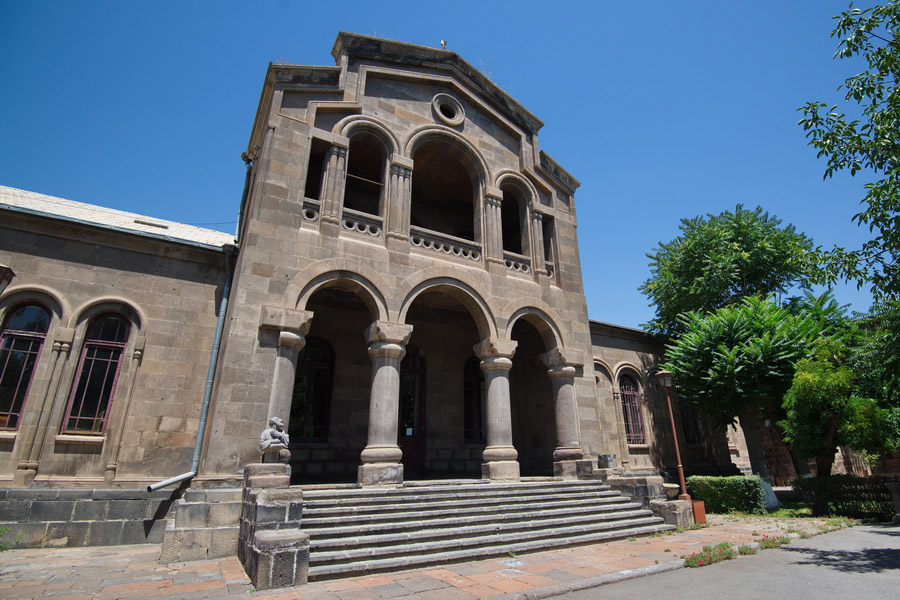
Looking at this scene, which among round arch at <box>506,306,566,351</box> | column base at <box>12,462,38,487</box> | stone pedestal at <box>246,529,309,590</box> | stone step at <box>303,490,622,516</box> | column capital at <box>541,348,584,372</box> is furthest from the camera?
round arch at <box>506,306,566,351</box>

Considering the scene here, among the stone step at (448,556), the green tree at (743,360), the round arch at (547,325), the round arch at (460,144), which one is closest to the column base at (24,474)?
the stone step at (448,556)

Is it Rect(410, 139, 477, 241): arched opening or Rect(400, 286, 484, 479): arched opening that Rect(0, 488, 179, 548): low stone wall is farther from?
Rect(410, 139, 477, 241): arched opening

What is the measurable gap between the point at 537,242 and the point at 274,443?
978 centimetres

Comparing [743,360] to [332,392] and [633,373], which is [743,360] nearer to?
[633,373]

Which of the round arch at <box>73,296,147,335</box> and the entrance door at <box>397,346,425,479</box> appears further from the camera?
the entrance door at <box>397,346,425,479</box>

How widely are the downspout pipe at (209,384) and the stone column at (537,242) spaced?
8.61 metres

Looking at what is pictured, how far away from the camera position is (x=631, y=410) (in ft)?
60.1

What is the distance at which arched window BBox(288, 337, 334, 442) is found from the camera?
1283cm

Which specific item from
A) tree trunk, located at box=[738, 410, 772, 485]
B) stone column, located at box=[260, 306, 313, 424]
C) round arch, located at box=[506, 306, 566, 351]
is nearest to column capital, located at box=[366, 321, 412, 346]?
stone column, located at box=[260, 306, 313, 424]

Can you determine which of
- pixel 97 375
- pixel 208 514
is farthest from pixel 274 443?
pixel 97 375

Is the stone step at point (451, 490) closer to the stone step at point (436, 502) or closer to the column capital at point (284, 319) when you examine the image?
the stone step at point (436, 502)

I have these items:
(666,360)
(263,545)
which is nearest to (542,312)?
(666,360)

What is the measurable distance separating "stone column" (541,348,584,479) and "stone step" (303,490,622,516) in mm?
1487

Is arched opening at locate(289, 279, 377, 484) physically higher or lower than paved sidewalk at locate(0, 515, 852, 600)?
higher
